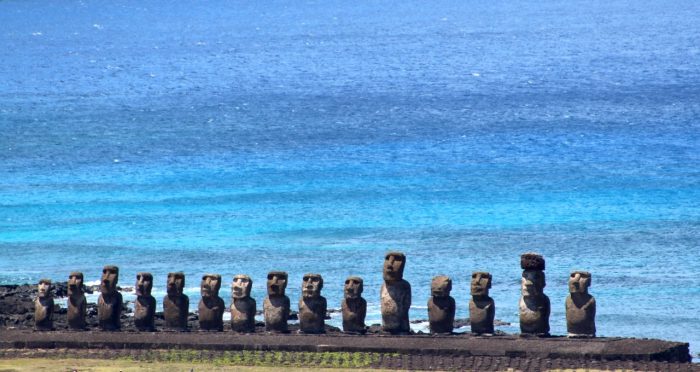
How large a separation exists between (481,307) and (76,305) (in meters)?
7.91

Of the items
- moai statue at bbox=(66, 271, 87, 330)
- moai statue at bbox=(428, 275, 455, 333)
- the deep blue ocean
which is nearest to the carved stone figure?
moai statue at bbox=(66, 271, 87, 330)

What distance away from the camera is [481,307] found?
105 ft

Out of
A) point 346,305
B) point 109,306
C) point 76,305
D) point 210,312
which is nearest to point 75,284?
point 76,305

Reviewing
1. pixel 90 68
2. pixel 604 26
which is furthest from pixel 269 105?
pixel 604 26

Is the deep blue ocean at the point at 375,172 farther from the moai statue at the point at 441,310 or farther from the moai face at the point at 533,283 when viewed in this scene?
the moai face at the point at 533,283

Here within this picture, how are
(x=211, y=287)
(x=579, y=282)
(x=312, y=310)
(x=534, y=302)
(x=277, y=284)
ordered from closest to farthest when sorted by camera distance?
(x=579, y=282), (x=534, y=302), (x=312, y=310), (x=277, y=284), (x=211, y=287)

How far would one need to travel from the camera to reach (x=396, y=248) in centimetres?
6034

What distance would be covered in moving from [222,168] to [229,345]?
49026 millimetres

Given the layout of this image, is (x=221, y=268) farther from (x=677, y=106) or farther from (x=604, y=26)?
(x=604, y=26)

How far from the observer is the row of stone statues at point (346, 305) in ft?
103

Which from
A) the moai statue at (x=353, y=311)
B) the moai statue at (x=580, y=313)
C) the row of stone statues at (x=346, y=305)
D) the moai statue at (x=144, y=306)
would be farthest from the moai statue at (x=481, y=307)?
the moai statue at (x=144, y=306)

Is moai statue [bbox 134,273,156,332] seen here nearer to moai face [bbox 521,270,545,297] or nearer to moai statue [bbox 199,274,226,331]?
moai statue [bbox 199,274,226,331]

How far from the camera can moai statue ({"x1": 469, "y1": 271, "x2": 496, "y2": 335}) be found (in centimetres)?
3188

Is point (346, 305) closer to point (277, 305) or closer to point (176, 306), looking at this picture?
point (277, 305)
